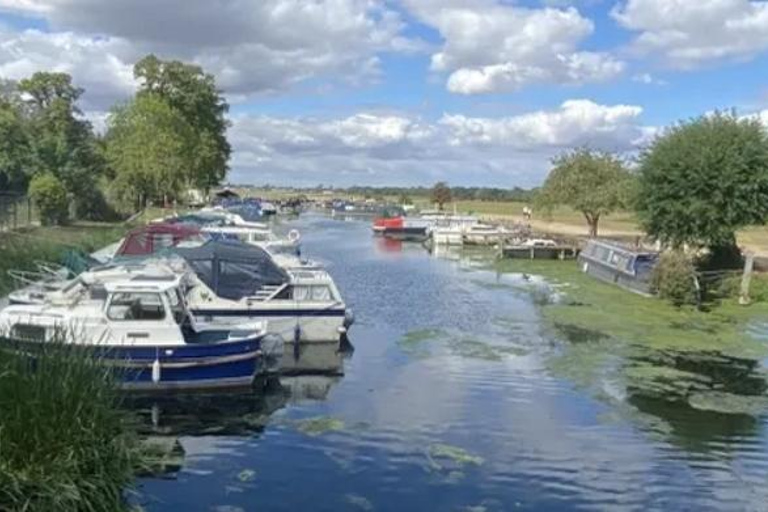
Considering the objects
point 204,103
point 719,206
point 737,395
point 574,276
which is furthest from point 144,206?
point 737,395

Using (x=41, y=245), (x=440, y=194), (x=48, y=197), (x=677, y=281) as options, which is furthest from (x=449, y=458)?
(x=440, y=194)

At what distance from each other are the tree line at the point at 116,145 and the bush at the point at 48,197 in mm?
57

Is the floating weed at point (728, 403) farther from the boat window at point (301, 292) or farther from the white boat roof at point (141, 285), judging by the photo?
the white boat roof at point (141, 285)

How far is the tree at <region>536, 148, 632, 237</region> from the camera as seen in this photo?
68438 mm

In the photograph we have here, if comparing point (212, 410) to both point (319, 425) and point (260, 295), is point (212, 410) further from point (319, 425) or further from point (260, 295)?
point (260, 295)

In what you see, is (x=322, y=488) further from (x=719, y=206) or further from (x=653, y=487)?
(x=719, y=206)

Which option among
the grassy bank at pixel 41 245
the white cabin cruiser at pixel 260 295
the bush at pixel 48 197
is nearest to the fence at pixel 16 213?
the bush at pixel 48 197

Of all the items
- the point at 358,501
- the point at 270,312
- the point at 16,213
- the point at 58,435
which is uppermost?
the point at 16,213

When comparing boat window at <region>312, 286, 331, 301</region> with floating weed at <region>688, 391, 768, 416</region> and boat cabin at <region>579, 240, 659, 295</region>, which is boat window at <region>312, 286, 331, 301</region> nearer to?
floating weed at <region>688, 391, 768, 416</region>

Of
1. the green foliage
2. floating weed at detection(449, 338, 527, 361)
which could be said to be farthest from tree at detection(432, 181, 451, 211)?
floating weed at detection(449, 338, 527, 361)

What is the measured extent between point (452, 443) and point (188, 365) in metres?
6.44

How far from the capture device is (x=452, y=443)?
56.5 ft

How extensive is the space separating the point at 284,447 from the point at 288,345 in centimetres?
910

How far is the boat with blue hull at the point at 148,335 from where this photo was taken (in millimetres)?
19656
